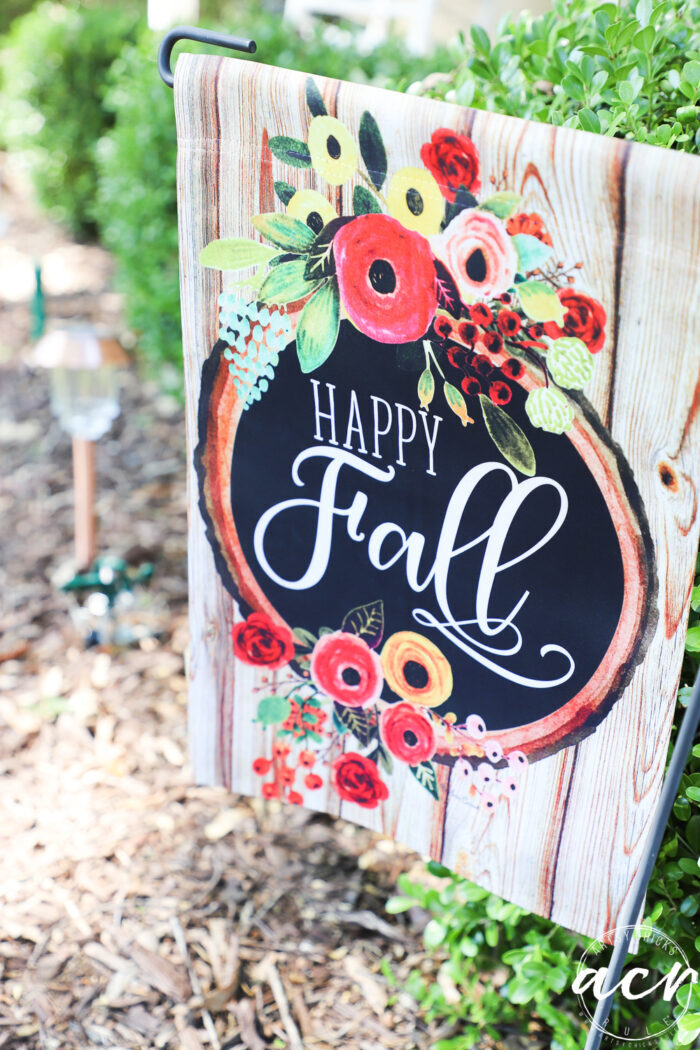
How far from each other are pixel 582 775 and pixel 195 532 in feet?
2.03

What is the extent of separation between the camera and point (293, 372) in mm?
1111

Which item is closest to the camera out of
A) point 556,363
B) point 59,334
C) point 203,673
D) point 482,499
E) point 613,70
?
point 556,363

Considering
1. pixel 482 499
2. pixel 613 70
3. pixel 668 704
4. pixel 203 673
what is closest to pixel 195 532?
pixel 203 673

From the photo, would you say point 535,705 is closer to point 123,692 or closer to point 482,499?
point 482,499

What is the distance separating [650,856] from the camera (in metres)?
1.01

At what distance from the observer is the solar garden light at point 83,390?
7.23 feet

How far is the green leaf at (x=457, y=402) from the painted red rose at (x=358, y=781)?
527 mm

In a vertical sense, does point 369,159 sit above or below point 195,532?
above

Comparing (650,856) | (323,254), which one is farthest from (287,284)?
(650,856)

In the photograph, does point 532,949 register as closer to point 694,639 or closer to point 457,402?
point 694,639

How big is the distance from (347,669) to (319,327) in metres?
0.47

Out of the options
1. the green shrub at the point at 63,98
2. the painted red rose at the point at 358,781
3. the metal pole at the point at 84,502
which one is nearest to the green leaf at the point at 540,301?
the painted red rose at the point at 358,781

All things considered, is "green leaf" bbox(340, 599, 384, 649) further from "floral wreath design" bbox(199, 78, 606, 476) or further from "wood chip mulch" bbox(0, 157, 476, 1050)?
"wood chip mulch" bbox(0, 157, 476, 1050)

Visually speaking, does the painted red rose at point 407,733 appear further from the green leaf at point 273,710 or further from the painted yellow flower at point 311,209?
the painted yellow flower at point 311,209
